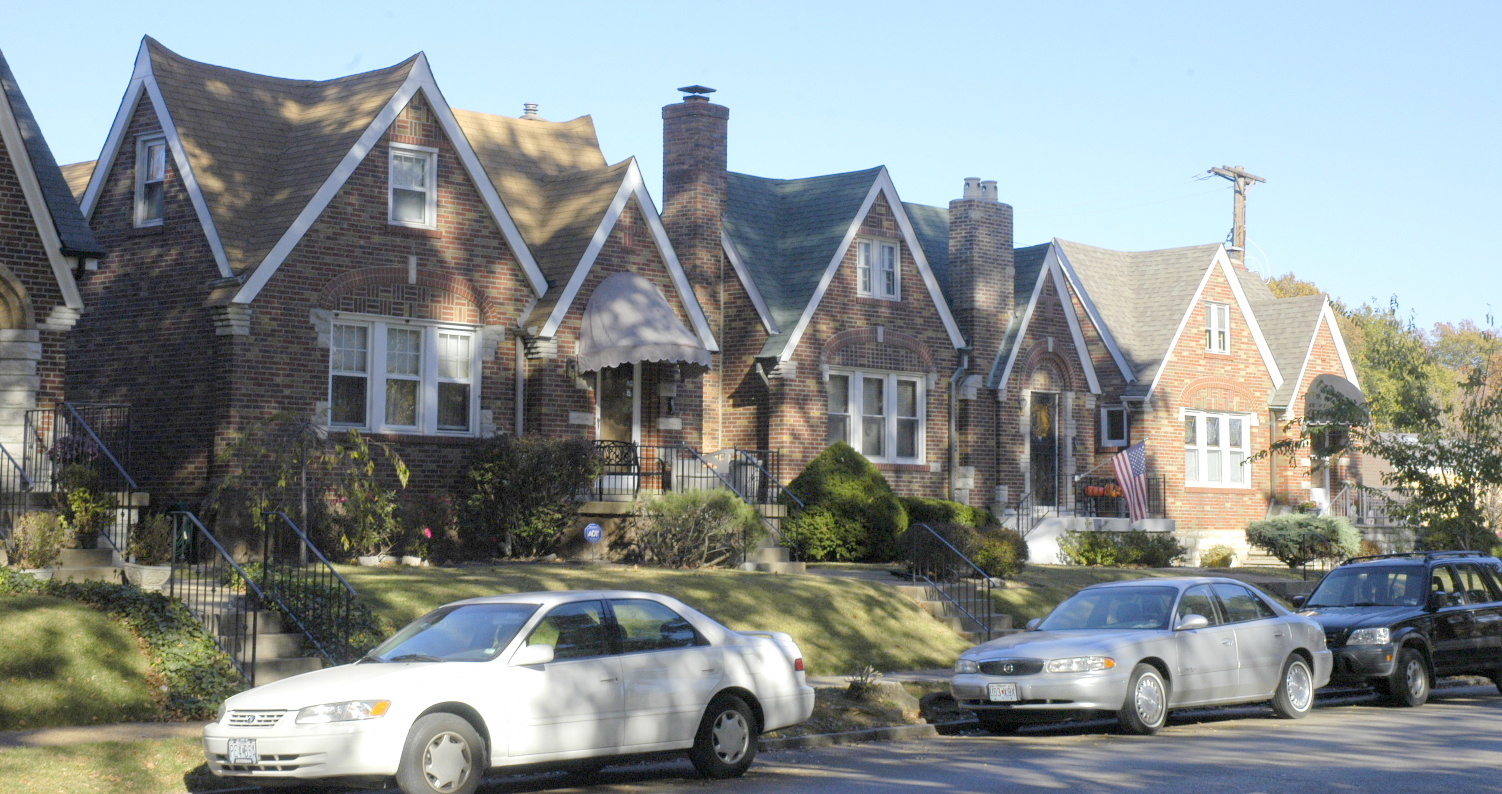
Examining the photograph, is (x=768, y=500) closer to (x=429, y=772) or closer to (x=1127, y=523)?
(x=1127, y=523)

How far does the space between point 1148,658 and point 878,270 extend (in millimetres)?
17448

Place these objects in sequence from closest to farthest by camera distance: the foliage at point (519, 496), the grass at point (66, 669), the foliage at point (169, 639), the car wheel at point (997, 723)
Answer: the grass at point (66, 669) < the foliage at point (169, 639) < the car wheel at point (997, 723) < the foliage at point (519, 496)

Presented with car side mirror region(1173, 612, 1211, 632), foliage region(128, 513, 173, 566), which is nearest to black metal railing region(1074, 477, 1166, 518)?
car side mirror region(1173, 612, 1211, 632)

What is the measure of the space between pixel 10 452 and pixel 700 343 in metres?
10.5

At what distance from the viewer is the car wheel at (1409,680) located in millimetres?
17344

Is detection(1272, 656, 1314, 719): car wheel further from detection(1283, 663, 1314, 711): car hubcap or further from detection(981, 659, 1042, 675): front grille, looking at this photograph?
detection(981, 659, 1042, 675): front grille

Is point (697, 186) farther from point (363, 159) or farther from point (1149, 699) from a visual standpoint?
point (1149, 699)

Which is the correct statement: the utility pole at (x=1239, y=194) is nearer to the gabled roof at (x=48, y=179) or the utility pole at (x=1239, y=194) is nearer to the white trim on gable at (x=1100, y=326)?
the white trim on gable at (x=1100, y=326)

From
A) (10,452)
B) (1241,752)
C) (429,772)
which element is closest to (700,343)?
(10,452)

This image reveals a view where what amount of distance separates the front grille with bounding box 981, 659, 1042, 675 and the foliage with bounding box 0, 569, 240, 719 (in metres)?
6.88

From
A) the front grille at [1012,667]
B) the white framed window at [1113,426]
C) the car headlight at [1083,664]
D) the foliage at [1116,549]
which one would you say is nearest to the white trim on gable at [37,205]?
the front grille at [1012,667]

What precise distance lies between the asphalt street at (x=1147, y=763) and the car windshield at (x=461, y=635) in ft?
3.86

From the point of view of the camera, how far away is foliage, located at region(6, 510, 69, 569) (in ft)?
56.7

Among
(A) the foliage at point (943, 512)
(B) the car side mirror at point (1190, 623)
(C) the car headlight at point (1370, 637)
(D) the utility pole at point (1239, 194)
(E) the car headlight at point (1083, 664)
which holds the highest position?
(D) the utility pole at point (1239, 194)
